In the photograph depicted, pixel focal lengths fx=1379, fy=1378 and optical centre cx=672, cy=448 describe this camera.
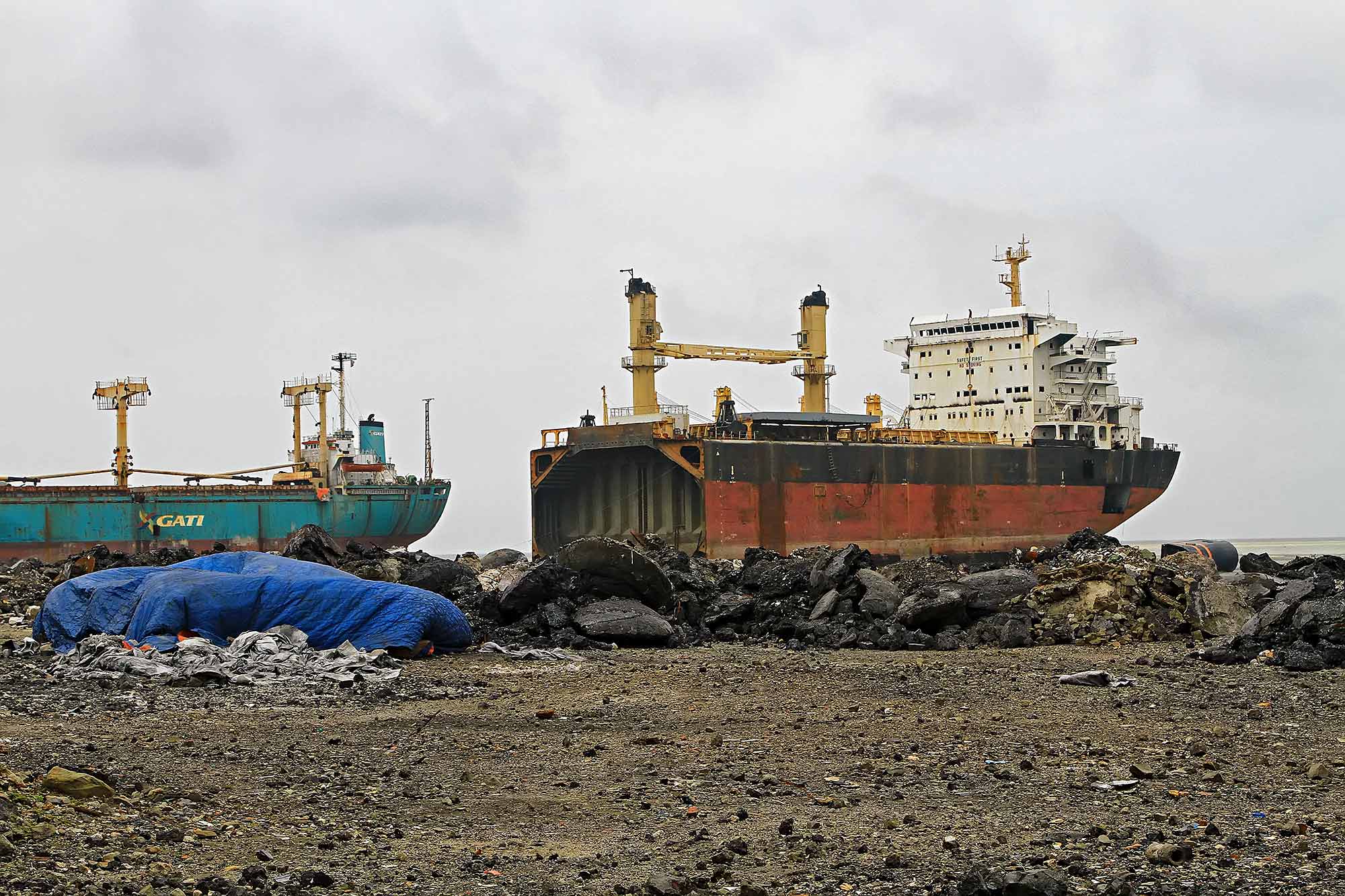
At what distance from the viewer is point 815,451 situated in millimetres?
36812

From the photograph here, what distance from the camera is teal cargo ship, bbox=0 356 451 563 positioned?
42000 millimetres

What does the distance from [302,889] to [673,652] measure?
9076mm

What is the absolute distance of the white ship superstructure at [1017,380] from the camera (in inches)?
1757

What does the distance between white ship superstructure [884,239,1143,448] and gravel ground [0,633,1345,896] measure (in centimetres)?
3434

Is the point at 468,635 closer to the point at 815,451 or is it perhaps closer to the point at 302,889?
the point at 302,889

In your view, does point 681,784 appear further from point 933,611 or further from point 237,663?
point 933,611

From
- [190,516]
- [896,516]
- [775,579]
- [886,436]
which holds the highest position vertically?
[886,436]

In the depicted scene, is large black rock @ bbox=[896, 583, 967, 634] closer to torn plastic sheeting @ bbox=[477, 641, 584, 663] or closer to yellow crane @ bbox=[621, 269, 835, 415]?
torn plastic sheeting @ bbox=[477, 641, 584, 663]

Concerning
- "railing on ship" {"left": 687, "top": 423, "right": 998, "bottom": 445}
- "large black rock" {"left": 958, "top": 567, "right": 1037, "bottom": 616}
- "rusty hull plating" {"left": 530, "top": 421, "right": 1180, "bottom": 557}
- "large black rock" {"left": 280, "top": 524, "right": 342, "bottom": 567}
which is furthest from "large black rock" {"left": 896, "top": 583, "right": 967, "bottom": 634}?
"railing on ship" {"left": 687, "top": 423, "right": 998, "bottom": 445}

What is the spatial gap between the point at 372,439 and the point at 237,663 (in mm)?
44519

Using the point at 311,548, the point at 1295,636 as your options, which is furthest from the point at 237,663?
the point at 1295,636

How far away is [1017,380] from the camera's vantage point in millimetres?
44875

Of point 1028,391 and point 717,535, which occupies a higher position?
point 1028,391

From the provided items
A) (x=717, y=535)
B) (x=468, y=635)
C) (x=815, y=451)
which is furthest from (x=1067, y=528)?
(x=468, y=635)
